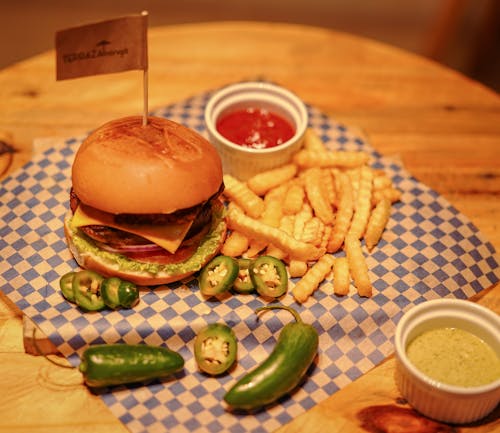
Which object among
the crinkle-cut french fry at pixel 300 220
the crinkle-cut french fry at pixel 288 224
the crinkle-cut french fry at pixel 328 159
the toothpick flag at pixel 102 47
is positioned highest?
the toothpick flag at pixel 102 47

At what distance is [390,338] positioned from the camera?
352 cm

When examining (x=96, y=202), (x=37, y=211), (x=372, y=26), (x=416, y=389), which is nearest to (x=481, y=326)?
(x=416, y=389)

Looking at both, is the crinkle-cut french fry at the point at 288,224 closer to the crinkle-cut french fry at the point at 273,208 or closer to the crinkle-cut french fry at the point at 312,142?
the crinkle-cut french fry at the point at 273,208

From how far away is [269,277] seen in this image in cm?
355

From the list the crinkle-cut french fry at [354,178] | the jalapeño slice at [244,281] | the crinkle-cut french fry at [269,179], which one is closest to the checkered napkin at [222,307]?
the jalapeño slice at [244,281]

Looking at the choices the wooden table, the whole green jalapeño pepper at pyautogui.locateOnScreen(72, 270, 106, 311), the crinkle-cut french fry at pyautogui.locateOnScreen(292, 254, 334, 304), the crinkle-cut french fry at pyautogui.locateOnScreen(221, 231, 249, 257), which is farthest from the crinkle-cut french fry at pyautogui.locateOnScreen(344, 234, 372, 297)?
the whole green jalapeño pepper at pyautogui.locateOnScreen(72, 270, 106, 311)

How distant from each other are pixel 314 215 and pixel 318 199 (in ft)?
0.43

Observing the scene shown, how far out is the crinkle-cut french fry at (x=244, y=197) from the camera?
152 inches

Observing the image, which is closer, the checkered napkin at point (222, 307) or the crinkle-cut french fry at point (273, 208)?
the checkered napkin at point (222, 307)

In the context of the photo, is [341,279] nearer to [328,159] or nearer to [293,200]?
[293,200]

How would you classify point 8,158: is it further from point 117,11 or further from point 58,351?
point 117,11

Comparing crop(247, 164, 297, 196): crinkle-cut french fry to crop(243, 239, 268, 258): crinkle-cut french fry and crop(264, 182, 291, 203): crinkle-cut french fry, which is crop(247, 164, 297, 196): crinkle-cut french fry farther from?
crop(243, 239, 268, 258): crinkle-cut french fry

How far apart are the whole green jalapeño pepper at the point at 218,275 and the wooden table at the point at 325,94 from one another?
1394 millimetres

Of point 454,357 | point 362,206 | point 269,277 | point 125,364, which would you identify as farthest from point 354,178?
point 125,364
